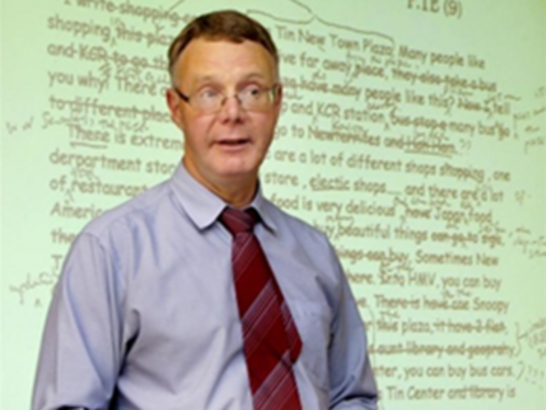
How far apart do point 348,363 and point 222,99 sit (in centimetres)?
46

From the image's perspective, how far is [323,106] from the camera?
2.81 metres

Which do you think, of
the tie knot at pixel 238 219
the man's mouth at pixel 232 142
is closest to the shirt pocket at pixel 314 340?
the tie knot at pixel 238 219

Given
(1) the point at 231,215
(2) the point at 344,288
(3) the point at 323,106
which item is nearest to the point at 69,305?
(1) the point at 231,215

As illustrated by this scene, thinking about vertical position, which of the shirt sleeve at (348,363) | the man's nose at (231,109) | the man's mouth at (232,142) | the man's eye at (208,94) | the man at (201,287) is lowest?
the shirt sleeve at (348,363)

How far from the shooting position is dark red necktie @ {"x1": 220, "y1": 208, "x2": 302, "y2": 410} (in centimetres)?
126

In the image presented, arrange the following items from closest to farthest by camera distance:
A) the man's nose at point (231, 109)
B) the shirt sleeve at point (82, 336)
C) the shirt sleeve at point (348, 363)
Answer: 1. the shirt sleeve at point (82, 336)
2. the man's nose at point (231, 109)
3. the shirt sleeve at point (348, 363)

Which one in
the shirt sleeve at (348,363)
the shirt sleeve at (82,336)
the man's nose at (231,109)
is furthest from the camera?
the shirt sleeve at (348,363)

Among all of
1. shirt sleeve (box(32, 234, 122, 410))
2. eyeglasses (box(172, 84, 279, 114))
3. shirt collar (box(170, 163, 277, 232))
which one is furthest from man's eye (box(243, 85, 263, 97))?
shirt sleeve (box(32, 234, 122, 410))

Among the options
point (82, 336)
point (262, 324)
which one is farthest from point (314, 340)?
point (82, 336)

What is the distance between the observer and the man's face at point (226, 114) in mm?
1291

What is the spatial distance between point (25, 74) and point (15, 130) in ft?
0.45

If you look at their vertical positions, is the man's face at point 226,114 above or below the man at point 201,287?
above

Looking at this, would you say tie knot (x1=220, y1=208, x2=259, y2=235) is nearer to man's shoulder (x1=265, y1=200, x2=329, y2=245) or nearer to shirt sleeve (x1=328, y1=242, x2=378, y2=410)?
man's shoulder (x1=265, y1=200, x2=329, y2=245)

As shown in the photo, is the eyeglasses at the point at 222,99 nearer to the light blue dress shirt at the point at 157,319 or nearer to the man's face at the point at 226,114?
the man's face at the point at 226,114
